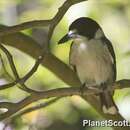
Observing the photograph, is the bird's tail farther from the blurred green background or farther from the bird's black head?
the bird's black head

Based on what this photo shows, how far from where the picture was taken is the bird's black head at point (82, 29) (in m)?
0.99

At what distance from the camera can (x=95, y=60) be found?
1113mm

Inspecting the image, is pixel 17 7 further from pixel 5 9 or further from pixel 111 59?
pixel 111 59

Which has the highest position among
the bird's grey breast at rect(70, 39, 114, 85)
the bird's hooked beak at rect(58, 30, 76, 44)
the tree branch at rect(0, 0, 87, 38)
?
the tree branch at rect(0, 0, 87, 38)

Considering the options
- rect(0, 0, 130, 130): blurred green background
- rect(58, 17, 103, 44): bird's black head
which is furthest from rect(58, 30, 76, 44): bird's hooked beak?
rect(0, 0, 130, 130): blurred green background

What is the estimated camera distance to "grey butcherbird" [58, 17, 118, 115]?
1083 mm

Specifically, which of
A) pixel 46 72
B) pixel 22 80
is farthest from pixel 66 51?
pixel 22 80

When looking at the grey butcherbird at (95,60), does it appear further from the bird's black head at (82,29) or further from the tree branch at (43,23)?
the tree branch at (43,23)

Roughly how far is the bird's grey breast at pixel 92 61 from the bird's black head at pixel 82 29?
1.0 inches

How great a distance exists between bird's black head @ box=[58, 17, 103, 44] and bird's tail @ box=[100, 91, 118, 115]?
0.13 m

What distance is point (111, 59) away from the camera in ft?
3.63

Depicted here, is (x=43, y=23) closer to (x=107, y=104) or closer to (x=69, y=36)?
(x=69, y=36)

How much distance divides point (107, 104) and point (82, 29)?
0.18m

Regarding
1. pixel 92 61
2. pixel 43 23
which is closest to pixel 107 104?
pixel 92 61
